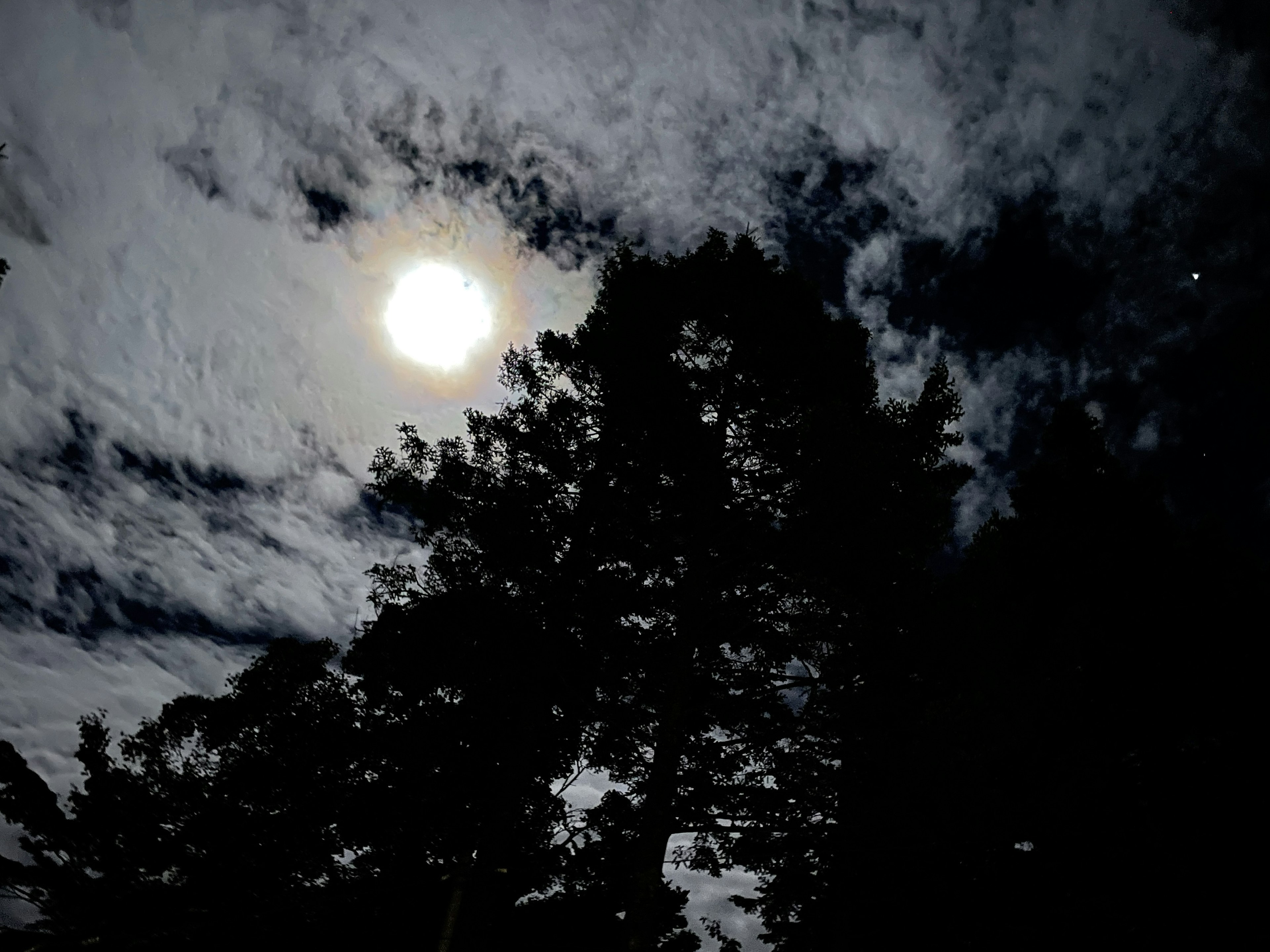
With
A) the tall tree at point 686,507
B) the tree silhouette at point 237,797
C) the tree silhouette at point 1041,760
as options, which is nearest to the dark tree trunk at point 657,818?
the tall tree at point 686,507

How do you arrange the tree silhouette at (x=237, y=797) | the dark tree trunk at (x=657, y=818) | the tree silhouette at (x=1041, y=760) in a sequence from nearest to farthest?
the dark tree trunk at (x=657, y=818) → the tree silhouette at (x=1041, y=760) → the tree silhouette at (x=237, y=797)

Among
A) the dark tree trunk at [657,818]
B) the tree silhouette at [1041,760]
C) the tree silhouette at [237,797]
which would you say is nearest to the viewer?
the dark tree trunk at [657,818]

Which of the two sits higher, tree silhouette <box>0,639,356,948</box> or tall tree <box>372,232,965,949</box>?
tall tree <box>372,232,965,949</box>

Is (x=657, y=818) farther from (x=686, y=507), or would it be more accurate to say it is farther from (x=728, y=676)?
(x=686, y=507)

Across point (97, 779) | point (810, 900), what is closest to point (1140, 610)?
point (810, 900)

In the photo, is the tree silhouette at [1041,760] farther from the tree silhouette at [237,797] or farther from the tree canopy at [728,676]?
the tree silhouette at [237,797]

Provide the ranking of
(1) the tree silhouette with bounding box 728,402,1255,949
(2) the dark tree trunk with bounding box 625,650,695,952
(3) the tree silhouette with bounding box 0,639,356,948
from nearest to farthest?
(2) the dark tree trunk with bounding box 625,650,695,952 < (1) the tree silhouette with bounding box 728,402,1255,949 < (3) the tree silhouette with bounding box 0,639,356,948

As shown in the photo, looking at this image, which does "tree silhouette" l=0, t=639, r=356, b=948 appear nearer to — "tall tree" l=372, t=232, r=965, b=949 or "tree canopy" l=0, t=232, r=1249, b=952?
"tree canopy" l=0, t=232, r=1249, b=952

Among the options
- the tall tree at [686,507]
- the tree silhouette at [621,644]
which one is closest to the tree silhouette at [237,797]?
the tree silhouette at [621,644]

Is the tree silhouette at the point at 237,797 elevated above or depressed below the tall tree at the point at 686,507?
below

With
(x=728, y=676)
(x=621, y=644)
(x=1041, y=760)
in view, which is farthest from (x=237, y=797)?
(x=1041, y=760)

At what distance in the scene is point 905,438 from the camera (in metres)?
7.74

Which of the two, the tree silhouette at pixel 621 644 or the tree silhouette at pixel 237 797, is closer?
the tree silhouette at pixel 621 644

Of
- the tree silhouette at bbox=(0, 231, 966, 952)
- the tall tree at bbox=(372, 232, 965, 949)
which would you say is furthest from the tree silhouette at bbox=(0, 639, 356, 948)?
the tall tree at bbox=(372, 232, 965, 949)
